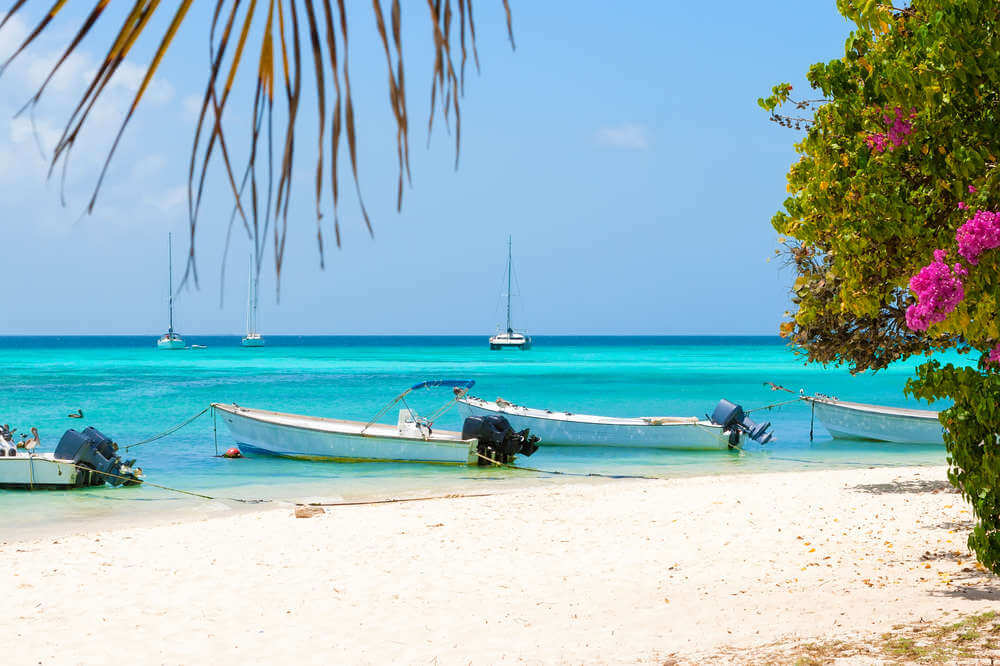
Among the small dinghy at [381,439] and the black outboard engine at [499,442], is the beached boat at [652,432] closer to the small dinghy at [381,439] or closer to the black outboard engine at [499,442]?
the small dinghy at [381,439]

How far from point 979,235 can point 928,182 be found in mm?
1347

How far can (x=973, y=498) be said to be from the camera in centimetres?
686

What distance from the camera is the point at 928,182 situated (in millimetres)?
7051

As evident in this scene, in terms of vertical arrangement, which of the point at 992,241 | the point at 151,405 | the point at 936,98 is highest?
the point at 936,98

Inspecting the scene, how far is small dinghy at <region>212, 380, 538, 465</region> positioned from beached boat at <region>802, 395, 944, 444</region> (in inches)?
481

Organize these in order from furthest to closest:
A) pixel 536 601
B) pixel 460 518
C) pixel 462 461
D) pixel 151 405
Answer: pixel 151 405 → pixel 462 461 → pixel 460 518 → pixel 536 601

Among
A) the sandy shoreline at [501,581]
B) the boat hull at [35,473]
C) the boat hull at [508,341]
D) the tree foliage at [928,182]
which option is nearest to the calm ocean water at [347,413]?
the boat hull at [35,473]

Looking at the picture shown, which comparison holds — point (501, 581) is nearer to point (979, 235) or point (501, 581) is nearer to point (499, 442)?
point (979, 235)

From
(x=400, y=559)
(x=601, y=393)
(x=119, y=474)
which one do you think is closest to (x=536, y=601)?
(x=400, y=559)

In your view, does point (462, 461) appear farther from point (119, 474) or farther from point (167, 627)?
point (167, 627)

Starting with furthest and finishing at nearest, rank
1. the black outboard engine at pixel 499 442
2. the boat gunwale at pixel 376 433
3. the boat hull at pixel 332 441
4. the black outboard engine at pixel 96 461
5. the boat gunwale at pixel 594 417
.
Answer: the boat gunwale at pixel 594 417 < the boat hull at pixel 332 441 < the boat gunwale at pixel 376 433 < the black outboard engine at pixel 499 442 < the black outboard engine at pixel 96 461

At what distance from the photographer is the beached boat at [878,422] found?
97.7 feet

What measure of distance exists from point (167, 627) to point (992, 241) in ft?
24.6

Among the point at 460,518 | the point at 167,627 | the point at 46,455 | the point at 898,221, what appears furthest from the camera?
the point at 46,455
